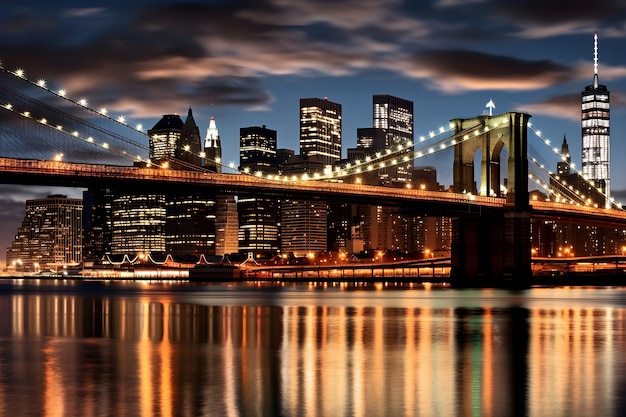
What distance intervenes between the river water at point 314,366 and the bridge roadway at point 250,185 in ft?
77.9

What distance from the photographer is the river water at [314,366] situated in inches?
657

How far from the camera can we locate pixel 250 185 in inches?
3068

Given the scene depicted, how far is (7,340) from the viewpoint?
3019 cm

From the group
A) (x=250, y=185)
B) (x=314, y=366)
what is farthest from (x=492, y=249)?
(x=314, y=366)

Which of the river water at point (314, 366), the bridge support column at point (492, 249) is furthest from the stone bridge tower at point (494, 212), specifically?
the river water at point (314, 366)

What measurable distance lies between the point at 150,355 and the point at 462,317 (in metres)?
20.1

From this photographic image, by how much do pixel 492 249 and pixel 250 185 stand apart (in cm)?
2423

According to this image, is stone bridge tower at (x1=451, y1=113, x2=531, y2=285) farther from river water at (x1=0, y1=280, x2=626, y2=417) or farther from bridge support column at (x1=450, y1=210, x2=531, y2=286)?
river water at (x1=0, y1=280, x2=626, y2=417)

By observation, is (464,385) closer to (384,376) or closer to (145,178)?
(384,376)

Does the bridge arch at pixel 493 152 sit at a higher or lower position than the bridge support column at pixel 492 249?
higher

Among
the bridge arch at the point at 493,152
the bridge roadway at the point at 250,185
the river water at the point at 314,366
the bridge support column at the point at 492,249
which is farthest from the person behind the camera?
the bridge arch at the point at 493,152

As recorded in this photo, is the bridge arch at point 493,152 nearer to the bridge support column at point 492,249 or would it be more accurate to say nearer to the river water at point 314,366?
the bridge support column at point 492,249

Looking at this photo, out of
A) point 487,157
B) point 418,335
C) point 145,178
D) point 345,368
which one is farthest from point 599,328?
point 487,157

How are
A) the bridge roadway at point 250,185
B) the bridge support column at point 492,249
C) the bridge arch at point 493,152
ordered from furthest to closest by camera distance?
the bridge arch at point 493,152, the bridge support column at point 492,249, the bridge roadway at point 250,185
